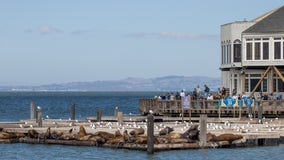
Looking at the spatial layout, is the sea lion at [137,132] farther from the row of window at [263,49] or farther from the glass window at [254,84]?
the glass window at [254,84]

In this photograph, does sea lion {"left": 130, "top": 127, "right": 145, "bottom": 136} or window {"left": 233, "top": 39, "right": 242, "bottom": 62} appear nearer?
sea lion {"left": 130, "top": 127, "right": 145, "bottom": 136}

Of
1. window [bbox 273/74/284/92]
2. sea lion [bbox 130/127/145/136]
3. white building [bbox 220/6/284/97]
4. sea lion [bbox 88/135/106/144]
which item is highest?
white building [bbox 220/6/284/97]

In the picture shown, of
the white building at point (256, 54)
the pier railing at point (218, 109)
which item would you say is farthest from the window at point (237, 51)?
the pier railing at point (218, 109)

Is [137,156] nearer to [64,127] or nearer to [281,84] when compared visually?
[64,127]

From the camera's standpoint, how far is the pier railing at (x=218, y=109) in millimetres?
67625

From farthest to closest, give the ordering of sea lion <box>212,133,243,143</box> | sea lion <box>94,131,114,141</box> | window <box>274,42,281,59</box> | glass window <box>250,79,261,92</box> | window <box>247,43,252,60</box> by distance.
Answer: glass window <box>250,79,261,92</box>
window <box>247,43,252,60</box>
window <box>274,42,281,59</box>
sea lion <box>94,131,114,141</box>
sea lion <box>212,133,243,143</box>

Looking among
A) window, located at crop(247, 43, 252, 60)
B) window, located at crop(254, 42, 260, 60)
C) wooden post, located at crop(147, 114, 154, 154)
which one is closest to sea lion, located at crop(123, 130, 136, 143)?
wooden post, located at crop(147, 114, 154, 154)

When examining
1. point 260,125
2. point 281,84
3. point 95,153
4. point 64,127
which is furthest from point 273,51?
point 95,153

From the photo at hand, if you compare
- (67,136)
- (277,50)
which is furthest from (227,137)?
(277,50)

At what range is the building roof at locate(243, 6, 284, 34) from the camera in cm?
7394

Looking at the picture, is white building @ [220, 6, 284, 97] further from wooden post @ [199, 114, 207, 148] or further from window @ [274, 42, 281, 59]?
wooden post @ [199, 114, 207, 148]

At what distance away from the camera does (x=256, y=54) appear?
74.1 m

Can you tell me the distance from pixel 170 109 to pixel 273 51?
9941mm

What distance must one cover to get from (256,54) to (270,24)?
2909 mm
